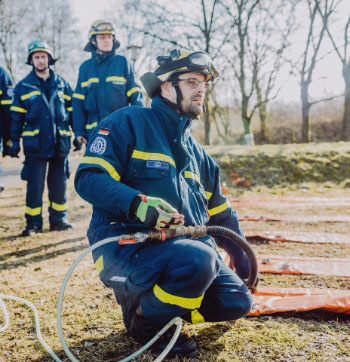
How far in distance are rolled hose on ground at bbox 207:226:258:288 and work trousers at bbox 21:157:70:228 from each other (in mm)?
3064

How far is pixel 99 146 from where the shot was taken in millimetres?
2285

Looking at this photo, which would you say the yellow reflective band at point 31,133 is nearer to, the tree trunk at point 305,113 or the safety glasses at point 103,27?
the safety glasses at point 103,27

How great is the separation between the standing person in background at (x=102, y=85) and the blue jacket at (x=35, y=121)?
0.39m

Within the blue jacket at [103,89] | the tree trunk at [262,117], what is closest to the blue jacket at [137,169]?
the blue jacket at [103,89]

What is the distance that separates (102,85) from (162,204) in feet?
9.89

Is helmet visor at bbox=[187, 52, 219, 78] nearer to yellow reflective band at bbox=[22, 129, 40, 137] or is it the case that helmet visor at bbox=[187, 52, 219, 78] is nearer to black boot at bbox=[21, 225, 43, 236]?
yellow reflective band at bbox=[22, 129, 40, 137]

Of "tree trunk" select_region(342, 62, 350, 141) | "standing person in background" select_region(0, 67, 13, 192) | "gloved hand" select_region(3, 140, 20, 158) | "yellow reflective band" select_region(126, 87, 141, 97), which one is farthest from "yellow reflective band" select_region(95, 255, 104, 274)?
"tree trunk" select_region(342, 62, 350, 141)

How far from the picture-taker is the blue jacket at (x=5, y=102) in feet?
17.4

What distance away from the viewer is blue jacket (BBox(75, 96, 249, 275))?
217 cm

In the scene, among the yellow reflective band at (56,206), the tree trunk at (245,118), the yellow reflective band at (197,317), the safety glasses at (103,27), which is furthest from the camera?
the tree trunk at (245,118)

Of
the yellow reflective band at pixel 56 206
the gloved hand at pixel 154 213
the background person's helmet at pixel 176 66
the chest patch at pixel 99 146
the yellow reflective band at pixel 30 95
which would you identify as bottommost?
the yellow reflective band at pixel 56 206

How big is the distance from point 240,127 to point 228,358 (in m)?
36.1

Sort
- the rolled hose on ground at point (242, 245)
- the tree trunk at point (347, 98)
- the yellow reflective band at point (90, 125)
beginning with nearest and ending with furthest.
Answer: the rolled hose on ground at point (242, 245), the yellow reflective band at point (90, 125), the tree trunk at point (347, 98)

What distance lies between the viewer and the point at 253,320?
8.66ft
